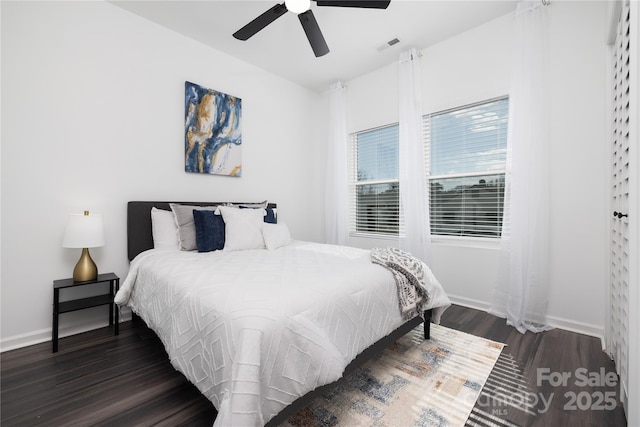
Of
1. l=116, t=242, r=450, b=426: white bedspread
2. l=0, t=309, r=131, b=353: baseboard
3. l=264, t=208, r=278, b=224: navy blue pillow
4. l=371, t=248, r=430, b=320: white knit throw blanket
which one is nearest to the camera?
l=116, t=242, r=450, b=426: white bedspread

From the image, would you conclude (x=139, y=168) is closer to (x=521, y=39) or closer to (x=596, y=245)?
(x=521, y=39)

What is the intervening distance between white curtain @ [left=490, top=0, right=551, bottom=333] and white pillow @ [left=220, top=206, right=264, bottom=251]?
241cm

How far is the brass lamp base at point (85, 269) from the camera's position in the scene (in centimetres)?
223

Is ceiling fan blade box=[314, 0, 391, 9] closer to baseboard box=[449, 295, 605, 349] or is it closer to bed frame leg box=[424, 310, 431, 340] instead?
bed frame leg box=[424, 310, 431, 340]

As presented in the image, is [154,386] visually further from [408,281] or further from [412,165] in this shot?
[412,165]

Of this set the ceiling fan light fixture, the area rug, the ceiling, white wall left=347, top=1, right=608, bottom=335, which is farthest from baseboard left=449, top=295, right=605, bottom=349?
the ceiling fan light fixture

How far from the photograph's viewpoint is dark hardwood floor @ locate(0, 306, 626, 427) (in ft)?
4.59

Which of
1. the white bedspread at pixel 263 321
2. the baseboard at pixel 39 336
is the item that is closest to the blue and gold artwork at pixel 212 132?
the white bedspread at pixel 263 321


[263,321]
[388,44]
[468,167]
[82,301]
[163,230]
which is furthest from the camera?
[388,44]

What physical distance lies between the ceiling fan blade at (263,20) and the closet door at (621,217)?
81.1 inches

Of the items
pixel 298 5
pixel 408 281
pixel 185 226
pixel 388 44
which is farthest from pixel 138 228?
pixel 388 44

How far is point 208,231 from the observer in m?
2.59

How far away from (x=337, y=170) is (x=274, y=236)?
1.73 metres

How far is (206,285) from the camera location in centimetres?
146
